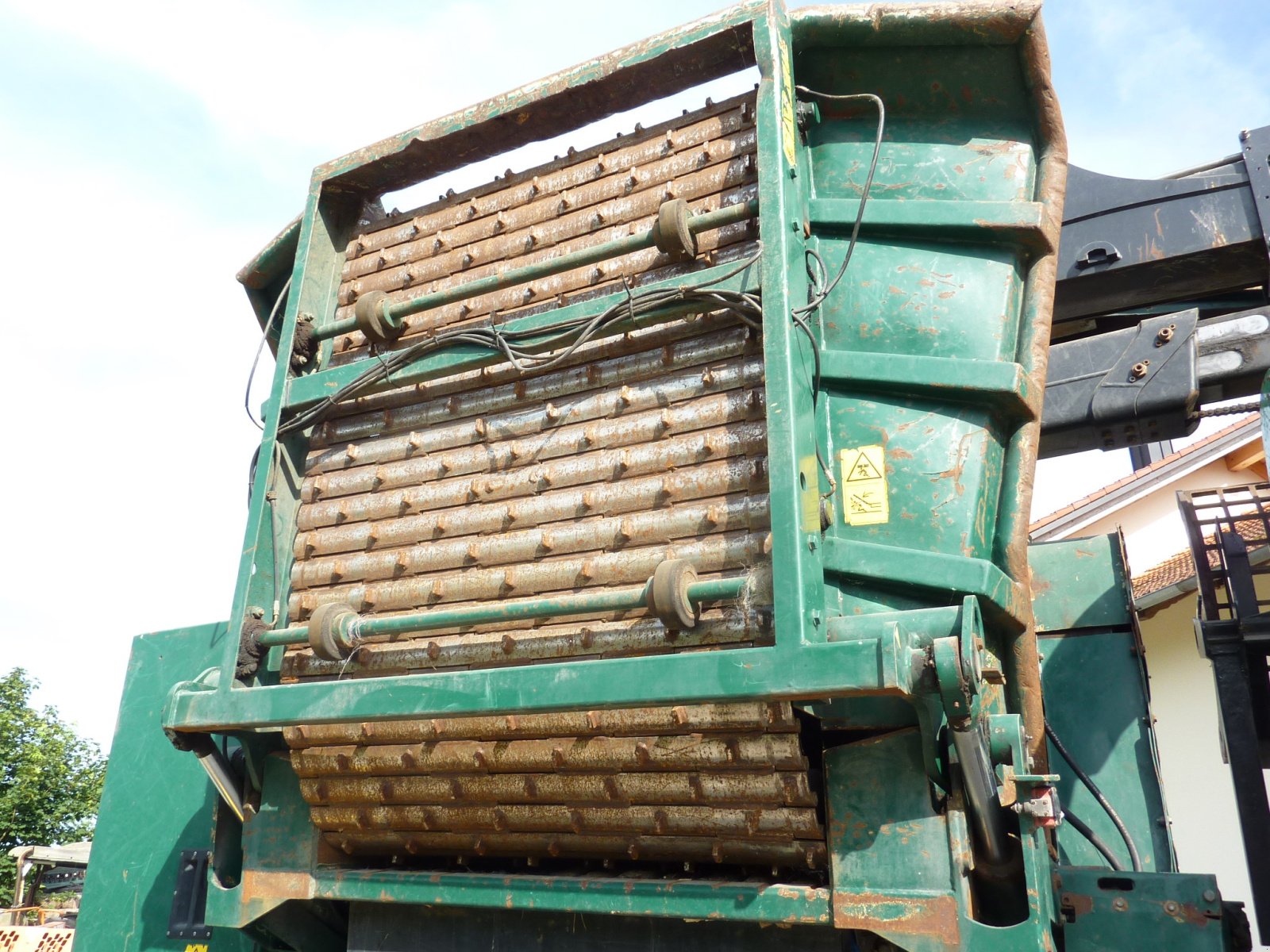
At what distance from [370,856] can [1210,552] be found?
149 inches

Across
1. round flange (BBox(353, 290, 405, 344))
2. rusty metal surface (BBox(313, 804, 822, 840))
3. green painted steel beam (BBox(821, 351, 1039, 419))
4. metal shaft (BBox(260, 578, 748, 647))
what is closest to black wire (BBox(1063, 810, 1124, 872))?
rusty metal surface (BBox(313, 804, 822, 840))

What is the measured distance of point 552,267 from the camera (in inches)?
132

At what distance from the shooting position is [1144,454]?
18938 millimetres

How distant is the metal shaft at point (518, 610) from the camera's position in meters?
2.71

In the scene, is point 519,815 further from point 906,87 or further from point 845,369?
point 906,87

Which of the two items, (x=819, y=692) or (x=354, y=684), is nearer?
(x=819, y=692)

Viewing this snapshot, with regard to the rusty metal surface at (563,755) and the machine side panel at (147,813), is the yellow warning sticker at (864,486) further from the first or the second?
the machine side panel at (147,813)

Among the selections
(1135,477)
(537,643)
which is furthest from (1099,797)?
(1135,477)

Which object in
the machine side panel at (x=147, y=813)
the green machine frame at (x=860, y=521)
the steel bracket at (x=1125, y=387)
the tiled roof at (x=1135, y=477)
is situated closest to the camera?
the green machine frame at (x=860, y=521)

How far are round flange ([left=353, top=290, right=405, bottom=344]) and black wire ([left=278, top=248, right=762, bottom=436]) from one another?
0.07 metres

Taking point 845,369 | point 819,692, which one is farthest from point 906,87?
point 819,692

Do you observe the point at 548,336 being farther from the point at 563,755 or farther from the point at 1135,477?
the point at 1135,477

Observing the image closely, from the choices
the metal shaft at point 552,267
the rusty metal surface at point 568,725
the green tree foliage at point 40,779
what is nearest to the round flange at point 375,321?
the metal shaft at point 552,267

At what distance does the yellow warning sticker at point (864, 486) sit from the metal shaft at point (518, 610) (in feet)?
1.69
